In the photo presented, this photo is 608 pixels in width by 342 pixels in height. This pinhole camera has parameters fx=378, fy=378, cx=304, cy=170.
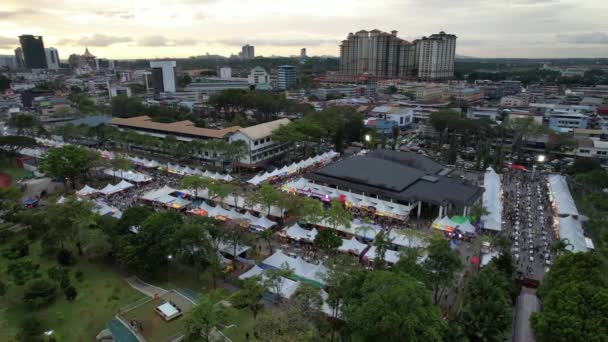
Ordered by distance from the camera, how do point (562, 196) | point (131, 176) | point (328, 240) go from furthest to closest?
point (131, 176) < point (562, 196) < point (328, 240)

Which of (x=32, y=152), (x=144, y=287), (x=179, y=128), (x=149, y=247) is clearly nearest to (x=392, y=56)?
(x=179, y=128)

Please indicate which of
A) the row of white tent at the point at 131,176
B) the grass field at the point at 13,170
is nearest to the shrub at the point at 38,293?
the row of white tent at the point at 131,176

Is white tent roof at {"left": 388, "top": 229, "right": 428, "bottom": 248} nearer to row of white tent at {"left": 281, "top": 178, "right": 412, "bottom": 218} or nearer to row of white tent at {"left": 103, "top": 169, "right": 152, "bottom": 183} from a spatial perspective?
row of white tent at {"left": 281, "top": 178, "right": 412, "bottom": 218}

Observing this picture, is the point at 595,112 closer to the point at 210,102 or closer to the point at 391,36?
the point at 210,102

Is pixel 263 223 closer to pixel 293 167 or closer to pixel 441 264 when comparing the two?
pixel 441 264

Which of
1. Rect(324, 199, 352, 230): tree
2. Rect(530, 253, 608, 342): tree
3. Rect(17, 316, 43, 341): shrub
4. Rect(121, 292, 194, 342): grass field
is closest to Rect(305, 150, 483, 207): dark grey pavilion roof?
Rect(324, 199, 352, 230): tree

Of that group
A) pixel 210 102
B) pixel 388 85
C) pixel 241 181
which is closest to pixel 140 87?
pixel 210 102
